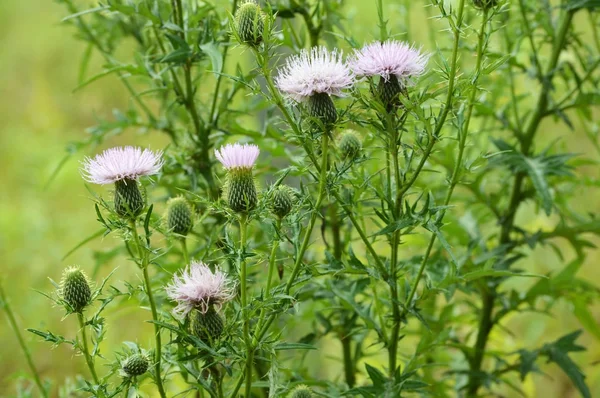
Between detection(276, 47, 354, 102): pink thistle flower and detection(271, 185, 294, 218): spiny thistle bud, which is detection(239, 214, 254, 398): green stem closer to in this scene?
detection(271, 185, 294, 218): spiny thistle bud

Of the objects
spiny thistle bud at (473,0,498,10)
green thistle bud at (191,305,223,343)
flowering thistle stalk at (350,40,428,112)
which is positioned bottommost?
green thistle bud at (191,305,223,343)

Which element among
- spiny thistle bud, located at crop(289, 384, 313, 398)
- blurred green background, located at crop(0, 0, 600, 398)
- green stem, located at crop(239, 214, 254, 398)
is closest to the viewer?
green stem, located at crop(239, 214, 254, 398)

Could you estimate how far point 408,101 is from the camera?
1149 mm

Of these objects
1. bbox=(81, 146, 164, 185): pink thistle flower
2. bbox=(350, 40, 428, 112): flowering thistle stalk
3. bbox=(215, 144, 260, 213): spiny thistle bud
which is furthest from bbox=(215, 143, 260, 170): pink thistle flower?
bbox=(350, 40, 428, 112): flowering thistle stalk

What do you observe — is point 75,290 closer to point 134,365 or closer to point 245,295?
point 134,365

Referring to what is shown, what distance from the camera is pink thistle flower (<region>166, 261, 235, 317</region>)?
3.74 ft

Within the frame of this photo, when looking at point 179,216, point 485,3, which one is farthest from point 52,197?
point 485,3

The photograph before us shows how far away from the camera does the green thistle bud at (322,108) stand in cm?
115

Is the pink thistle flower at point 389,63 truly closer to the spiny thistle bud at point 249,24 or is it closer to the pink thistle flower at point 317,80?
the pink thistle flower at point 317,80

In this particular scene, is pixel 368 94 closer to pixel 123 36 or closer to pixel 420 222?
pixel 420 222

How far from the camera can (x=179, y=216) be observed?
129cm

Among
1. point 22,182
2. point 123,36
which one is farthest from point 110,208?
point 22,182

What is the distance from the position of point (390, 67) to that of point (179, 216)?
45cm

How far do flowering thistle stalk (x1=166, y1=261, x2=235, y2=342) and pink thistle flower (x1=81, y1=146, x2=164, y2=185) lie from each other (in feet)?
0.58
